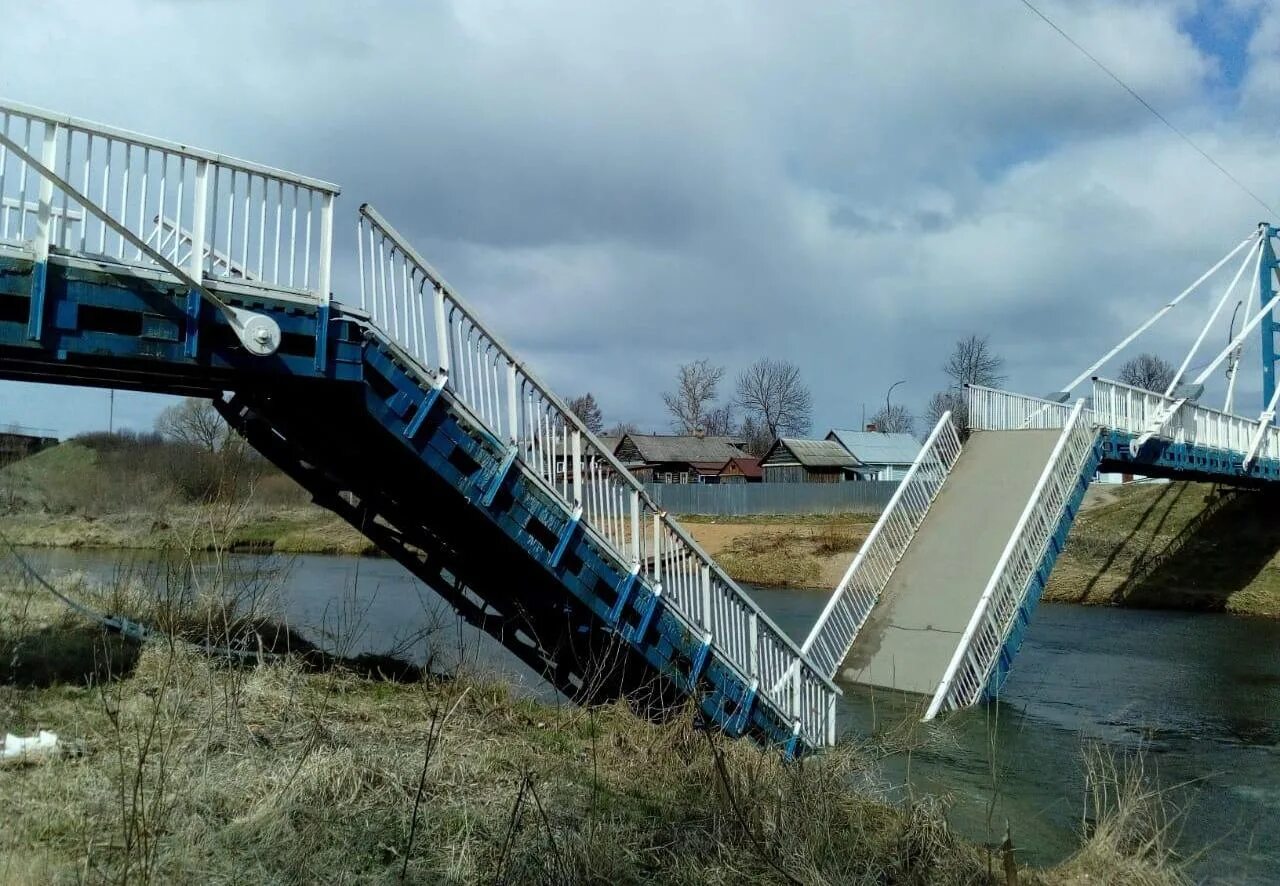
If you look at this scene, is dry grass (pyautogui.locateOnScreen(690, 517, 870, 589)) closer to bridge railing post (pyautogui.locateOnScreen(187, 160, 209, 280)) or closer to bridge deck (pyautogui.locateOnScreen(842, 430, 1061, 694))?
bridge deck (pyautogui.locateOnScreen(842, 430, 1061, 694))

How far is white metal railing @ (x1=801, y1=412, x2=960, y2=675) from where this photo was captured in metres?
14.6

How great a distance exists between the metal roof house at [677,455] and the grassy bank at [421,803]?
63.9m

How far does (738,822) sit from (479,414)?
189 inches

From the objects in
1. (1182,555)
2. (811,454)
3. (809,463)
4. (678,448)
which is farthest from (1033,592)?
(678,448)

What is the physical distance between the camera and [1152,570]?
3309 centimetres

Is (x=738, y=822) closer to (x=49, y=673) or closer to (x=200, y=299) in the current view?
(x=200, y=299)

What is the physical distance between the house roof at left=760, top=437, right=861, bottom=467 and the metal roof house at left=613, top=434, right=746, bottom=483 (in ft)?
19.0

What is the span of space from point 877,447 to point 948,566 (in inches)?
2190

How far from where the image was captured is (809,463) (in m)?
68.3

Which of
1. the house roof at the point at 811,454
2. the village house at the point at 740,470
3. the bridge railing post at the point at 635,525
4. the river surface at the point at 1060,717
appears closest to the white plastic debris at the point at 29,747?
the river surface at the point at 1060,717

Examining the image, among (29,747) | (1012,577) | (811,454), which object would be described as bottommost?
(29,747)

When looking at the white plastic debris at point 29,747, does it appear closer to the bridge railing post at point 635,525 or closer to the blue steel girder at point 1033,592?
the bridge railing post at point 635,525

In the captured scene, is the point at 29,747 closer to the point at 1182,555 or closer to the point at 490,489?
the point at 490,489

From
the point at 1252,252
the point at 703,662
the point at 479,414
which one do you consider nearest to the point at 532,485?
the point at 479,414
